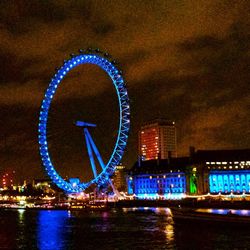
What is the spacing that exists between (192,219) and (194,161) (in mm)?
85163

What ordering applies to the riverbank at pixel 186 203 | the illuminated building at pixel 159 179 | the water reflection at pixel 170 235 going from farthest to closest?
the illuminated building at pixel 159 179 → the riverbank at pixel 186 203 → the water reflection at pixel 170 235

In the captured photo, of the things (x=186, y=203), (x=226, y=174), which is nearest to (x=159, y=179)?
(x=226, y=174)

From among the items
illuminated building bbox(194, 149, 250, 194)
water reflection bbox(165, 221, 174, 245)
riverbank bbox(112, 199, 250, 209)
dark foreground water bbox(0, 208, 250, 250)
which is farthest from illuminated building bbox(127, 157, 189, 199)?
water reflection bbox(165, 221, 174, 245)

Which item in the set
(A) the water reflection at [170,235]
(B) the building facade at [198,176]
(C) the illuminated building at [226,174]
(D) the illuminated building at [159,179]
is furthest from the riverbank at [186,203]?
(A) the water reflection at [170,235]

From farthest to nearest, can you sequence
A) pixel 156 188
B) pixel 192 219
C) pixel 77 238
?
1. pixel 156 188
2. pixel 192 219
3. pixel 77 238

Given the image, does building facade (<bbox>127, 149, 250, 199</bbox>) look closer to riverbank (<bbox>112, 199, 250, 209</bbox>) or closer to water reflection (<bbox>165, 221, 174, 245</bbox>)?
riverbank (<bbox>112, 199, 250, 209</bbox>)

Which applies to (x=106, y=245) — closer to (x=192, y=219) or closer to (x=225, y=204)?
(x=192, y=219)

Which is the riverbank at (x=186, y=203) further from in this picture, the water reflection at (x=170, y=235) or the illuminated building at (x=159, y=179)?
the water reflection at (x=170, y=235)

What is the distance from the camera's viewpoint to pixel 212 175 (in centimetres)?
14150

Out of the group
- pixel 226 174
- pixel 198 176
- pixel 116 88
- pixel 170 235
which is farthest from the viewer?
pixel 198 176

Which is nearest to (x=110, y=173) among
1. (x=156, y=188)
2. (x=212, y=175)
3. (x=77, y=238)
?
(x=77, y=238)

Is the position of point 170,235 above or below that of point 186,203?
below

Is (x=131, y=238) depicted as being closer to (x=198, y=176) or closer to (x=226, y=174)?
(x=198, y=176)

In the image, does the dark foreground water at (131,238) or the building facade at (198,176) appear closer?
the dark foreground water at (131,238)
